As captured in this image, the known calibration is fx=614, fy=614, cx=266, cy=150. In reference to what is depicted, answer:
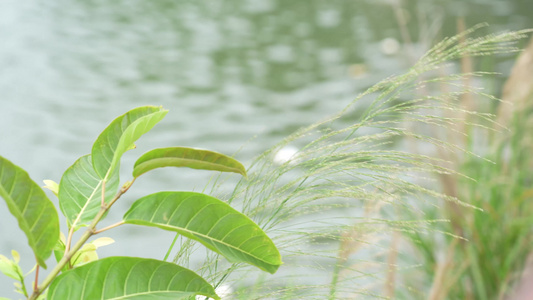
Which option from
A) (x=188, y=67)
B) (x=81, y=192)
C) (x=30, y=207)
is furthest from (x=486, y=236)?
(x=188, y=67)

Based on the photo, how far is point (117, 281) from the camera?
47 centimetres

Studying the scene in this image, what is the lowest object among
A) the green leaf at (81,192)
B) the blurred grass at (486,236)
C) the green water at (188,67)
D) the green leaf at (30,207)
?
the green leaf at (30,207)

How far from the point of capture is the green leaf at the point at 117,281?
0.47 meters

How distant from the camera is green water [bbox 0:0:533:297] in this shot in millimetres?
3807

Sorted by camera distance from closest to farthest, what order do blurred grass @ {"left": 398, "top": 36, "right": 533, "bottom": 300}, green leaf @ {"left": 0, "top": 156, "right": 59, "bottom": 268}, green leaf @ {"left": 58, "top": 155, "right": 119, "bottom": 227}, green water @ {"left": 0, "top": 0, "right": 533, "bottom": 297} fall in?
1. green leaf @ {"left": 0, "top": 156, "right": 59, "bottom": 268}
2. green leaf @ {"left": 58, "top": 155, "right": 119, "bottom": 227}
3. blurred grass @ {"left": 398, "top": 36, "right": 533, "bottom": 300}
4. green water @ {"left": 0, "top": 0, "right": 533, "bottom": 297}

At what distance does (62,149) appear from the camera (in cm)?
375

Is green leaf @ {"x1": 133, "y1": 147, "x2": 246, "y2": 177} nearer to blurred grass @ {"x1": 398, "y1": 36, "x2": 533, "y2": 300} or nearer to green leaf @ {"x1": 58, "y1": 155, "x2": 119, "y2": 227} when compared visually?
green leaf @ {"x1": 58, "y1": 155, "x2": 119, "y2": 227}

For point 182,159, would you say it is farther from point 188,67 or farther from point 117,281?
point 188,67

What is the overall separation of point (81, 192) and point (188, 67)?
4.39m

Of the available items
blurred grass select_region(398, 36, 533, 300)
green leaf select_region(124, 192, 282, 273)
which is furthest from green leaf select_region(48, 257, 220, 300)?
blurred grass select_region(398, 36, 533, 300)

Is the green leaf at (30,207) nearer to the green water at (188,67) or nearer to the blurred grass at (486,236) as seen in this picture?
the blurred grass at (486,236)

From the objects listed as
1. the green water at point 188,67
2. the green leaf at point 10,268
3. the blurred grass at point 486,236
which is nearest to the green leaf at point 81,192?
the green leaf at point 10,268

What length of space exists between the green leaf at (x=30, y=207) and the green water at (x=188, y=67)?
2683mm

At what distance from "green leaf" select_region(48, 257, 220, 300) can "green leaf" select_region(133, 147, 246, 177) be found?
0.23 ft
